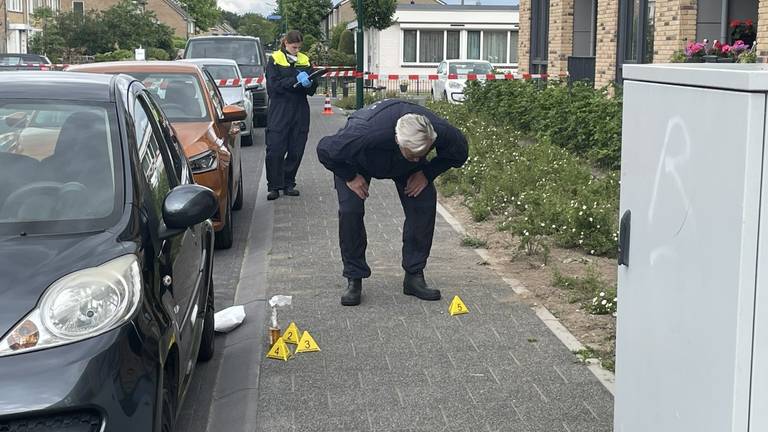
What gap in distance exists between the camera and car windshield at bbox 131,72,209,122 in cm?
1064

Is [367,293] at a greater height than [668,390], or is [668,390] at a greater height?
[668,390]

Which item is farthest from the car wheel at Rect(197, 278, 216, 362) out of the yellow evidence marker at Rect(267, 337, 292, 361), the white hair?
the white hair

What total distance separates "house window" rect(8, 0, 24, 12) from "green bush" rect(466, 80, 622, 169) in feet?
189

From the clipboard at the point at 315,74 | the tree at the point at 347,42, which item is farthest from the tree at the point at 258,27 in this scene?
the clipboard at the point at 315,74

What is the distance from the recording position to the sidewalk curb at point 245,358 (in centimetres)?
517

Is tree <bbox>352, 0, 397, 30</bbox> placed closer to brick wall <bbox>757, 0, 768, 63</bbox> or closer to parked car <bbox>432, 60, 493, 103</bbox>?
parked car <bbox>432, 60, 493, 103</bbox>

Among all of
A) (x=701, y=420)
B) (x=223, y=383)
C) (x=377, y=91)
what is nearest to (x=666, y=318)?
(x=701, y=420)

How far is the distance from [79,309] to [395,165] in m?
3.56

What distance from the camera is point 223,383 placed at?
577 cm

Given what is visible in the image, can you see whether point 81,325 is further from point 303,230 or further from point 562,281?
point 303,230

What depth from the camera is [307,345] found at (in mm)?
6145

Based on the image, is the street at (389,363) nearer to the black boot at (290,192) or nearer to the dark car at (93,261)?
the dark car at (93,261)

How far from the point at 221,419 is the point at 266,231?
5.26 m

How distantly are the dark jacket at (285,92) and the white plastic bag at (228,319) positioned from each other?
564 cm
